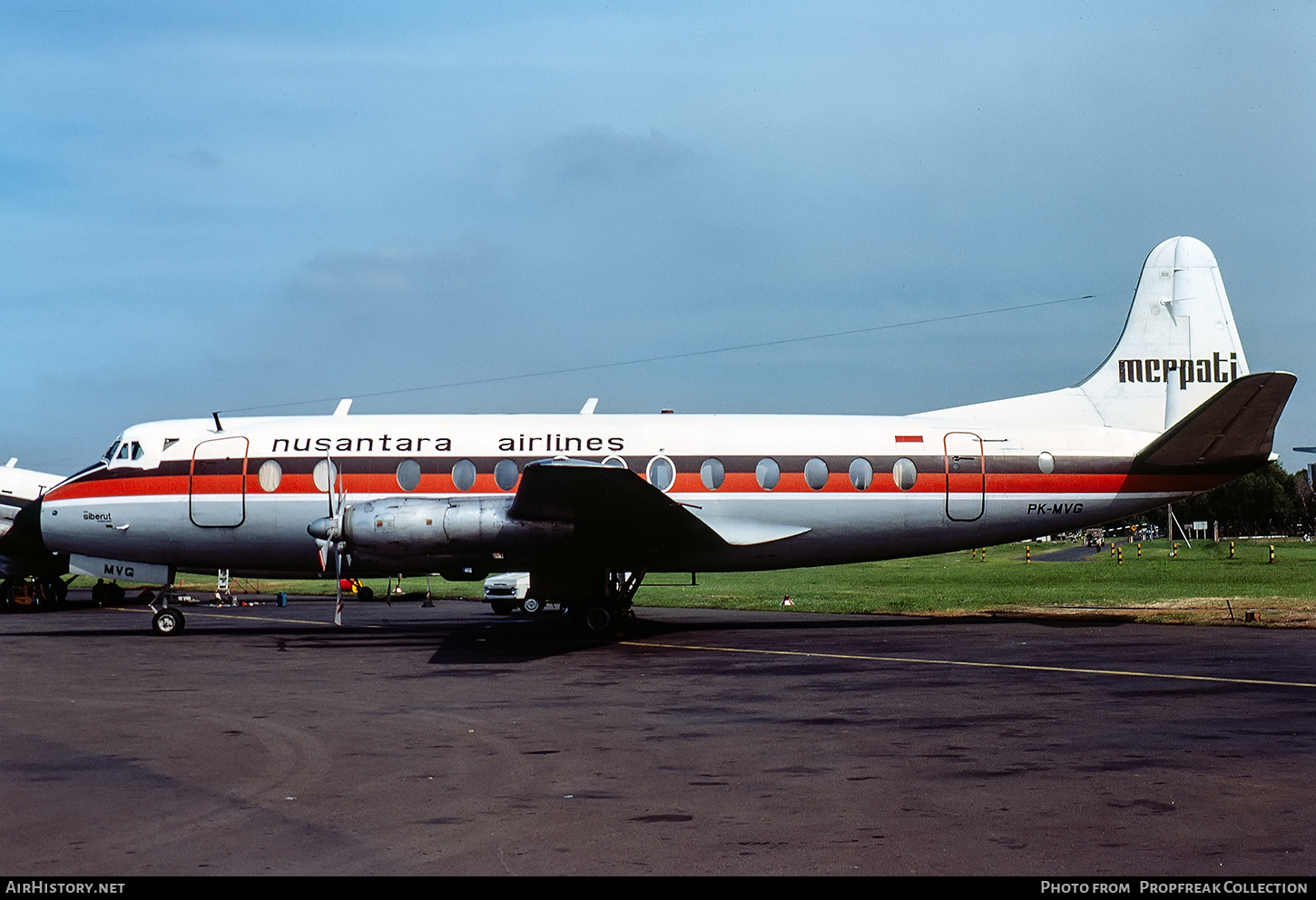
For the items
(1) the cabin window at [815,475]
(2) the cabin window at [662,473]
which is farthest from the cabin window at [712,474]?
(1) the cabin window at [815,475]

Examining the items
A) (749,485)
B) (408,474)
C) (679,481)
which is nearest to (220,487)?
(408,474)

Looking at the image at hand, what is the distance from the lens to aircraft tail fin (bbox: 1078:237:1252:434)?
73.4ft

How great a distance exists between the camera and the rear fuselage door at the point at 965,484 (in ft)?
68.7

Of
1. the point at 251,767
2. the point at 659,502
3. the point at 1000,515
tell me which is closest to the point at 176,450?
the point at 659,502

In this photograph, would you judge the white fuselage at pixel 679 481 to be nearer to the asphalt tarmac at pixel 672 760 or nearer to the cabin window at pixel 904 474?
the cabin window at pixel 904 474

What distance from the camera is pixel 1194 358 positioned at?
886 inches

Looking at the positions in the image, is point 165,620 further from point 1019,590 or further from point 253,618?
point 1019,590

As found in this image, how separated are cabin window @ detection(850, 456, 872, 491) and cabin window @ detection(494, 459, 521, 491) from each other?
20.1 feet

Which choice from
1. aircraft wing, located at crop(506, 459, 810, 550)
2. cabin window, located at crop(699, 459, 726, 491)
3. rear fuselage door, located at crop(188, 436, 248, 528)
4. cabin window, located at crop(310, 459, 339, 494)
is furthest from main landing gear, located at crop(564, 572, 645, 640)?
rear fuselage door, located at crop(188, 436, 248, 528)

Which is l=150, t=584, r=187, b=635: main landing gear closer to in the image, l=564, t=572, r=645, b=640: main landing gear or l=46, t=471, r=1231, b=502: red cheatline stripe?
l=46, t=471, r=1231, b=502: red cheatline stripe

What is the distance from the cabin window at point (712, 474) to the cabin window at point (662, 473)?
0.53 m

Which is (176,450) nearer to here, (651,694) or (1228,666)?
(651,694)

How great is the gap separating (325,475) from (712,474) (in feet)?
23.3

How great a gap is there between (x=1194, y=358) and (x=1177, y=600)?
7.08 metres
